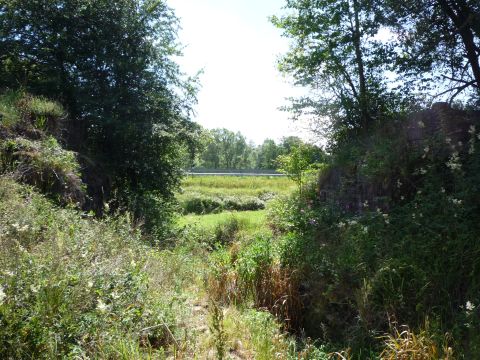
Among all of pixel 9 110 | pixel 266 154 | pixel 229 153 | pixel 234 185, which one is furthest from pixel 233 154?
pixel 9 110

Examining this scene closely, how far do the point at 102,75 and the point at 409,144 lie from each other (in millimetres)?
8371

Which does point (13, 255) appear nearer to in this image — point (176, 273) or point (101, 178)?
point (176, 273)

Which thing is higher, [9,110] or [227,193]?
[9,110]

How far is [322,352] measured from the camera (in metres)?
4.09

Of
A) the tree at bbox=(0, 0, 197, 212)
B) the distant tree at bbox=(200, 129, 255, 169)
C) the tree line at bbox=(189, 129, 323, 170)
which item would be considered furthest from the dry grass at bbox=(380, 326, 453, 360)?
the distant tree at bbox=(200, 129, 255, 169)

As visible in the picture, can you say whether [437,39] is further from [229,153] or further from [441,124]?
[229,153]

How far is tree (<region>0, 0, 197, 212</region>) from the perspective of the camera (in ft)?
33.0

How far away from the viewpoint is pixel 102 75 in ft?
34.6

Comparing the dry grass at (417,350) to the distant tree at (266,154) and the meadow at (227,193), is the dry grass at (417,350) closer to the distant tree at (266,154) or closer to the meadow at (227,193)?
the meadow at (227,193)

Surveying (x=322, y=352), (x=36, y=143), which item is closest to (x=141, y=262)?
(x=322, y=352)

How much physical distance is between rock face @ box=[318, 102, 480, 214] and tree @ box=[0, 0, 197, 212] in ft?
17.5

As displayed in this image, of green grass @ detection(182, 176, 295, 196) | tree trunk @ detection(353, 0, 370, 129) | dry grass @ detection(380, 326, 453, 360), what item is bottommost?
dry grass @ detection(380, 326, 453, 360)

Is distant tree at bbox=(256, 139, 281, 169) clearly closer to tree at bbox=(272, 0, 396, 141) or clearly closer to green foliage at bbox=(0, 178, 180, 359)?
tree at bbox=(272, 0, 396, 141)

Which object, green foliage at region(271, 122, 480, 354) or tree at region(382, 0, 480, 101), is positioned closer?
green foliage at region(271, 122, 480, 354)
